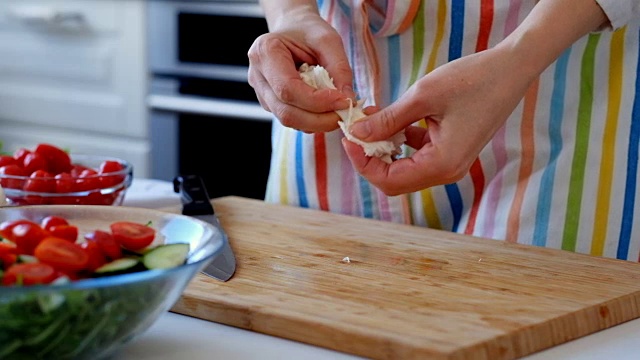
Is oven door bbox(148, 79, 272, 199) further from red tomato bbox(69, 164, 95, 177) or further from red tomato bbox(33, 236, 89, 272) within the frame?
red tomato bbox(33, 236, 89, 272)

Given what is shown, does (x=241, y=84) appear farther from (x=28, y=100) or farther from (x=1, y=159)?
(x=1, y=159)

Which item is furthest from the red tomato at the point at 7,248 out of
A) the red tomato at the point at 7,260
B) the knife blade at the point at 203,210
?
the knife blade at the point at 203,210

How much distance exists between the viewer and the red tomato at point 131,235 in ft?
2.67

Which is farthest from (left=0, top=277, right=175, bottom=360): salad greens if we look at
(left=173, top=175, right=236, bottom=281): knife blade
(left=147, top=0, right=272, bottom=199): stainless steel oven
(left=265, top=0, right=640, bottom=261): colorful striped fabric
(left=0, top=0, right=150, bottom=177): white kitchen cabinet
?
(left=0, top=0, right=150, bottom=177): white kitchen cabinet

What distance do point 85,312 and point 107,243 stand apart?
0.38 ft

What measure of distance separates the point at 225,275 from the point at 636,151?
1.87 feet

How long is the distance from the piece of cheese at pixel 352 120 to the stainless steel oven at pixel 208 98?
1184 mm

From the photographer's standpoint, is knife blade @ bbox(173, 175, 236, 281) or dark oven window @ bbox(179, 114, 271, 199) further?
dark oven window @ bbox(179, 114, 271, 199)

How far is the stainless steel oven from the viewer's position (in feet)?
7.72

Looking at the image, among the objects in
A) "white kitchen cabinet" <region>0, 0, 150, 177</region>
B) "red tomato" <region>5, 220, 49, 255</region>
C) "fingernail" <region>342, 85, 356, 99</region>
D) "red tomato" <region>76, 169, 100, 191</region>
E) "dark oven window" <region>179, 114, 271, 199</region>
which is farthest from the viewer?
"white kitchen cabinet" <region>0, 0, 150, 177</region>

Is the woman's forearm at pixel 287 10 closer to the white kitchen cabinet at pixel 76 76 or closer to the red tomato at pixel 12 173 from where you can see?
the red tomato at pixel 12 173

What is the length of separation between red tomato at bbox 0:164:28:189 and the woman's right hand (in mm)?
281

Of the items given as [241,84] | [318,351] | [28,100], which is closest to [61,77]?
[28,100]

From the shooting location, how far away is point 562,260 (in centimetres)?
110
